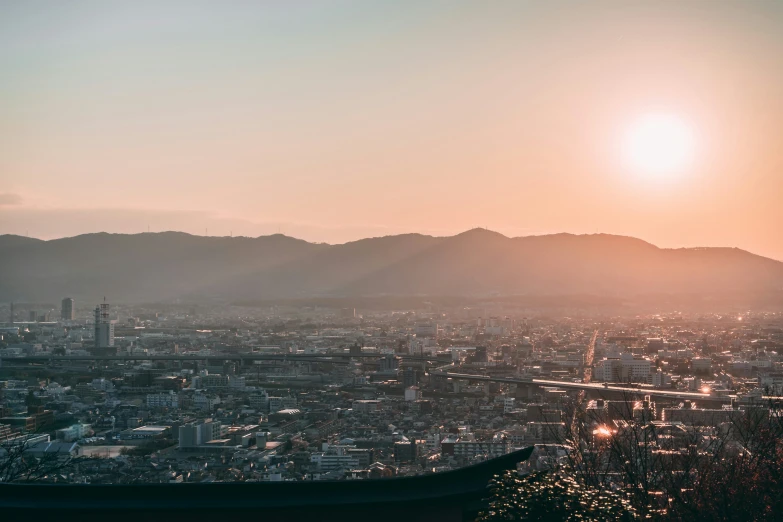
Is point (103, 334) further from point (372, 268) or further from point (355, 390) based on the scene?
point (372, 268)

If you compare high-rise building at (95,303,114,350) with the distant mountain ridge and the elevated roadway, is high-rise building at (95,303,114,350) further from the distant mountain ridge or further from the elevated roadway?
the distant mountain ridge

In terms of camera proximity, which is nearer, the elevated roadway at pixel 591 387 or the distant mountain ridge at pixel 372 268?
the elevated roadway at pixel 591 387

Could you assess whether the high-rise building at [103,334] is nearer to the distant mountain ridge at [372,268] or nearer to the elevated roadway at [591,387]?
the elevated roadway at [591,387]

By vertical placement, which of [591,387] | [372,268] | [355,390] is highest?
[372,268]

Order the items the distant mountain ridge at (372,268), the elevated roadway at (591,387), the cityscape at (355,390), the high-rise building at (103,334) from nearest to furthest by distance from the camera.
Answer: the cityscape at (355,390) < the elevated roadway at (591,387) < the high-rise building at (103,334) < the distant mountain ridge at (372,268)

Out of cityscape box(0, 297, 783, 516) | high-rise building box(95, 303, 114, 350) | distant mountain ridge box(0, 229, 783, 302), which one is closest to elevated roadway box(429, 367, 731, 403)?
cityscape box(0, 297, 783, 516)

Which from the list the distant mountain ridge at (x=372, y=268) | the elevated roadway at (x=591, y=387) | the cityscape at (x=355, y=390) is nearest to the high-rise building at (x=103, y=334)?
the cityscape at (x=355, y=390)

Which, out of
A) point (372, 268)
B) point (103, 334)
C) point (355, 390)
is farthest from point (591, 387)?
point (372, 268)

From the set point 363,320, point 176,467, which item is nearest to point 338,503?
point 176,467
